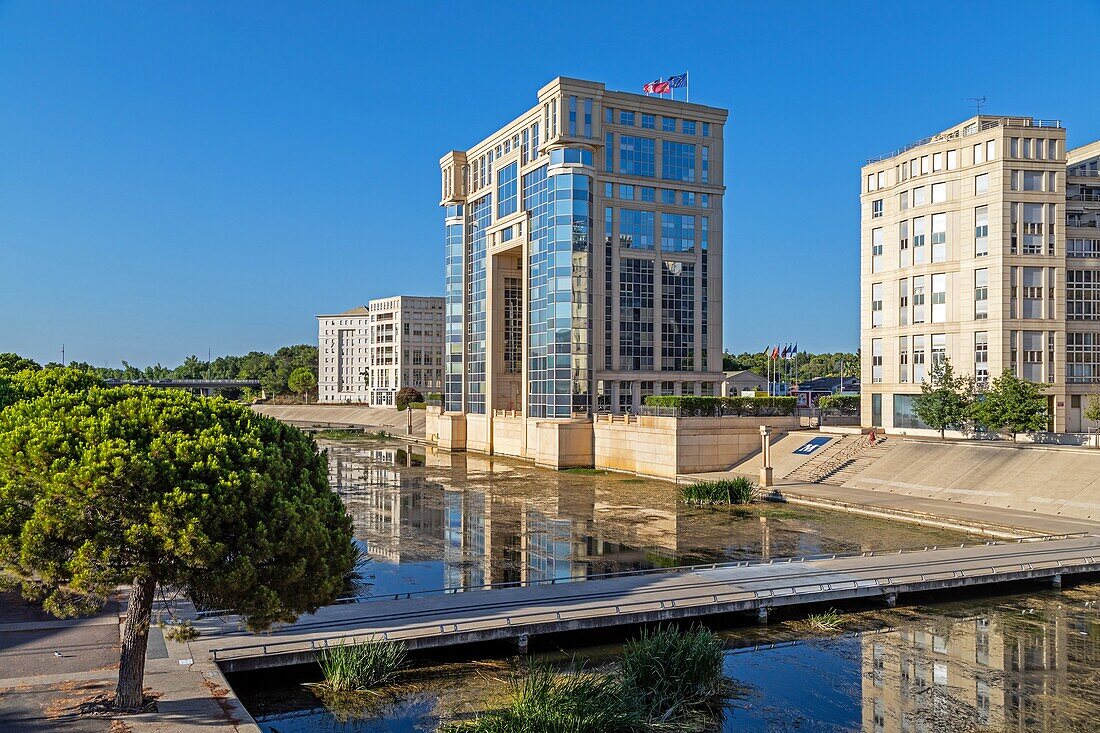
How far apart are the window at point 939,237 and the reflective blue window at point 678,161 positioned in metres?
20.8

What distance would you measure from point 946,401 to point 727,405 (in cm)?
1534

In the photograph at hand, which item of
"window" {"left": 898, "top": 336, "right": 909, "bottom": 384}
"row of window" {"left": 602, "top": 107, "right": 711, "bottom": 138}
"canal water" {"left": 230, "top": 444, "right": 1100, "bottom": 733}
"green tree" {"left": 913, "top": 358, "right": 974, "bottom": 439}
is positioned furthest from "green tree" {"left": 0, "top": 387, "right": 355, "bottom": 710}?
"window" {"left": 898, "top": 336, "right": 909, "bottom": 384}

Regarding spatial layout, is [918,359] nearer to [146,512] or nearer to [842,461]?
[842,461]

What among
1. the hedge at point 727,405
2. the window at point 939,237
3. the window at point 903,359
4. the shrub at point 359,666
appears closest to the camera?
the shrub at point 359,666

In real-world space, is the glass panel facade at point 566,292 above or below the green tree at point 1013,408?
above

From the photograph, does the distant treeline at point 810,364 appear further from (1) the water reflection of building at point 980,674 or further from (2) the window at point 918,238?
(1) the water reflection of building at point 980,674

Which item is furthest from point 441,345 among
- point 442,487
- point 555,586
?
point 555,586

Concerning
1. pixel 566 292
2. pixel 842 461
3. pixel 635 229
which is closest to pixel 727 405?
pixel 842 461

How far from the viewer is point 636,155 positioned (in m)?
73.7

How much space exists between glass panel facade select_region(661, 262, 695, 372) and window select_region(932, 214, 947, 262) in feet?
65.8

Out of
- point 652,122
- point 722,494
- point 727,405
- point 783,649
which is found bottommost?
point 783,649

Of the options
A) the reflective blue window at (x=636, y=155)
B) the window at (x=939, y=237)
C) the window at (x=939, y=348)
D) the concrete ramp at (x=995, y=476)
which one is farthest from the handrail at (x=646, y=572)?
the reflective blue window at (x=636, y=155)

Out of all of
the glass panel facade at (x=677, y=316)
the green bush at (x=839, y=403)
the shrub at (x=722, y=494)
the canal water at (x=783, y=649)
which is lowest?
the canal water at (x=783, y=649)

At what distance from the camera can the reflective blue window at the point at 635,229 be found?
7300 cm
